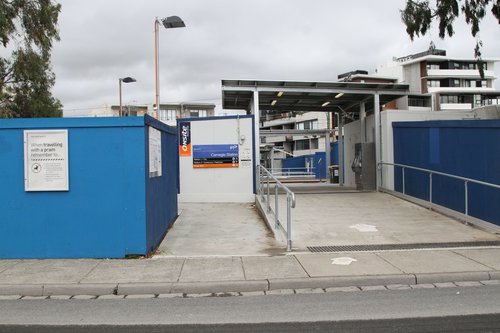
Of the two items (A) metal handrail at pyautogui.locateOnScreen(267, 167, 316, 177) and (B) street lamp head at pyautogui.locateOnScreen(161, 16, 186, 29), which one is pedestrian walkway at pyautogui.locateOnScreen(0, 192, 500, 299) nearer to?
Answer: (B) street lamp head at pyautogui.locateOnScreen(161, 16, 186, 29)

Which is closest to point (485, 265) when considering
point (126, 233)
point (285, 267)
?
point (285, 267)

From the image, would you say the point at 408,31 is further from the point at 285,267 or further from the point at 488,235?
the point at 285,267

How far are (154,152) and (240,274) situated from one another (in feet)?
10.6

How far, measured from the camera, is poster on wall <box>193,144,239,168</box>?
Result: 51.1 feet

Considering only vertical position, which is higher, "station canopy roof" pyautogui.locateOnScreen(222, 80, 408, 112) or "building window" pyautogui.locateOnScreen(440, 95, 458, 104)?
"building window" pyautogui.locateOnScreen(440, 95, 458, 104)

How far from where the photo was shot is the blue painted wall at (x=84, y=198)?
27.3 ft

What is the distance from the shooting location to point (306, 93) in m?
17.5

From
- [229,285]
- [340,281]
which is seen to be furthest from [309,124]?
[229,285]

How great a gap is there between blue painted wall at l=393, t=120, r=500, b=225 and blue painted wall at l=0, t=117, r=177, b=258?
303 inches

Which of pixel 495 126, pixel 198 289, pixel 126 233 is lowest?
pixel 198 289

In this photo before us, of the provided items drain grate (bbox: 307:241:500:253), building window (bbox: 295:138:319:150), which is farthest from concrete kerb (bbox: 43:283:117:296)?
building window (bbox: 295:138:319:150)

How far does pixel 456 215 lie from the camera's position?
11633 mm

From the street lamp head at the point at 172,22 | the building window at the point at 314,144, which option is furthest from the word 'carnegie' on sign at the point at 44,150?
the building window at the point at 314,144

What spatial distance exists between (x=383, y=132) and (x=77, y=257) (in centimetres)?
1174
